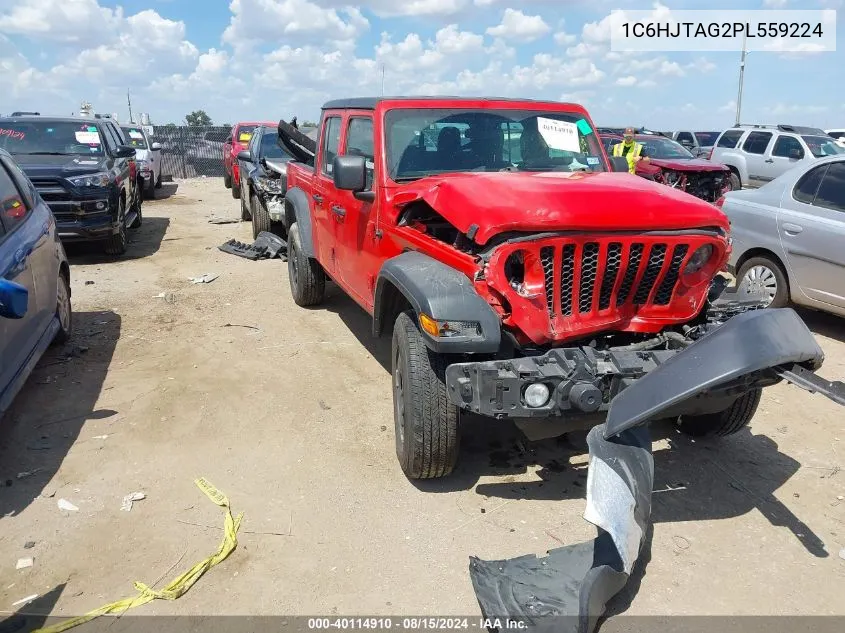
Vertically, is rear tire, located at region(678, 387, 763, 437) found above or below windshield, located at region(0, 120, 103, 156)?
below

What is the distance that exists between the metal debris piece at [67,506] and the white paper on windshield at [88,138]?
24.1 feet

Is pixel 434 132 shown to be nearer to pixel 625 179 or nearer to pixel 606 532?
pixel 625 179

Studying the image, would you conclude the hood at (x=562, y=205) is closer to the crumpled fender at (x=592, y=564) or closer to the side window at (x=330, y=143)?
the crumpled fender at (x=592, y=564)

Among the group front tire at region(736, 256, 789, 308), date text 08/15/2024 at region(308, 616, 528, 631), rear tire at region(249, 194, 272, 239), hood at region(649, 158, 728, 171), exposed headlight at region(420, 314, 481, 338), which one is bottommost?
date text 08/15/2024 at region(308, 616, 528, 631)

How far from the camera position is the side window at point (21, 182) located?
509 centimetres

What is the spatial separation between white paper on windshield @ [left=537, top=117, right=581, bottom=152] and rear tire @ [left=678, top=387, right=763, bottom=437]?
1.97 meters

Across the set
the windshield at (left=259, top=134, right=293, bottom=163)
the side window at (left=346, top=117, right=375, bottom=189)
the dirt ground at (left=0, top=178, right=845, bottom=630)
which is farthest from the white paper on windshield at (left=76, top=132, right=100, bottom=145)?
the side window at (left=346, top=117, right=375, bottom=189)

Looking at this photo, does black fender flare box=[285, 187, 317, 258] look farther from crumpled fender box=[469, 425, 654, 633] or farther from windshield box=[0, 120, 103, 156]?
windshield box=[0, 120, 103, 156]

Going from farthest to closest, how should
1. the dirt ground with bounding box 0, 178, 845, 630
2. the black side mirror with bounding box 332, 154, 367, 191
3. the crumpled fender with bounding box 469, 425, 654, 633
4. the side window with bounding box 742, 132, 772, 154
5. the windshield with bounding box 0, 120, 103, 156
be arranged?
1. the side window with bounding box 742, 132, 772, 154
2. the windshield with bounding box 0, 120, 103, 156
3. the black side mirror with bounding box 332, 154, 367, 191
4. the dirt ground with bounding box 0, 178, 845, 630
5. the crumpled fender with bounding box 469, 425, 654, 633

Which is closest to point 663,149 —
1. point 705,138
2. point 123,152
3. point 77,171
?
point 123,152

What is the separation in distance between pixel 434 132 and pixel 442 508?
247 centimetres

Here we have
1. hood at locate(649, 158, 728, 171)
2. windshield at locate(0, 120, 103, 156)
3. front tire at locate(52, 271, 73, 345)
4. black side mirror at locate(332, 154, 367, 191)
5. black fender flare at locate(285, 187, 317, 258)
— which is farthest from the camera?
hood at locate(649, 158, 728, 171)

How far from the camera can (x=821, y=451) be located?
13.3 ft

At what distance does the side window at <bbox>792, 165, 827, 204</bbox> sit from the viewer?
592 cm
